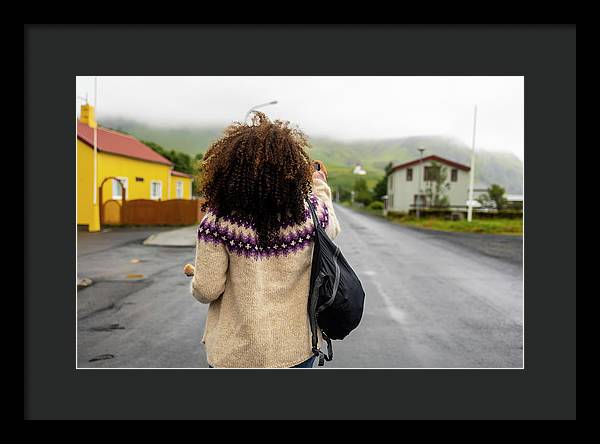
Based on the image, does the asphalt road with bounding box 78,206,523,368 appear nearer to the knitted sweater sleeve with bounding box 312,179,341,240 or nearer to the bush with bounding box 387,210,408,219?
the knitted sweater sleeve with bounding box 312,179,341,240

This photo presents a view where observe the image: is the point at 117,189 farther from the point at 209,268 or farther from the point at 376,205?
the point at 376,205

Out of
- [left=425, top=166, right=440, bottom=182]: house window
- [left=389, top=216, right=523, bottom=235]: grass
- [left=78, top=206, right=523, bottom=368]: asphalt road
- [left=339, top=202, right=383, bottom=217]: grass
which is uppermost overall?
[left=425, top=166, right=440, bottom=182]: house window

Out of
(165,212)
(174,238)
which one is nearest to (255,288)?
(174,238)

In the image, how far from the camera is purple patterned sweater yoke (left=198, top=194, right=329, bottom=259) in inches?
54.2

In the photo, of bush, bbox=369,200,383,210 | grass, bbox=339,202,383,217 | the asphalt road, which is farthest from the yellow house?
bush, bbox=369,200,383,210

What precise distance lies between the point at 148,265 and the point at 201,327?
2.99 m

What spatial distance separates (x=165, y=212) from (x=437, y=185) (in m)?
5.99

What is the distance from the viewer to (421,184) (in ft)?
39.7

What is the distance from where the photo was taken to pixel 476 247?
30.1 feet

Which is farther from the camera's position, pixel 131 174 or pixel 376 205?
pixel 376 205
